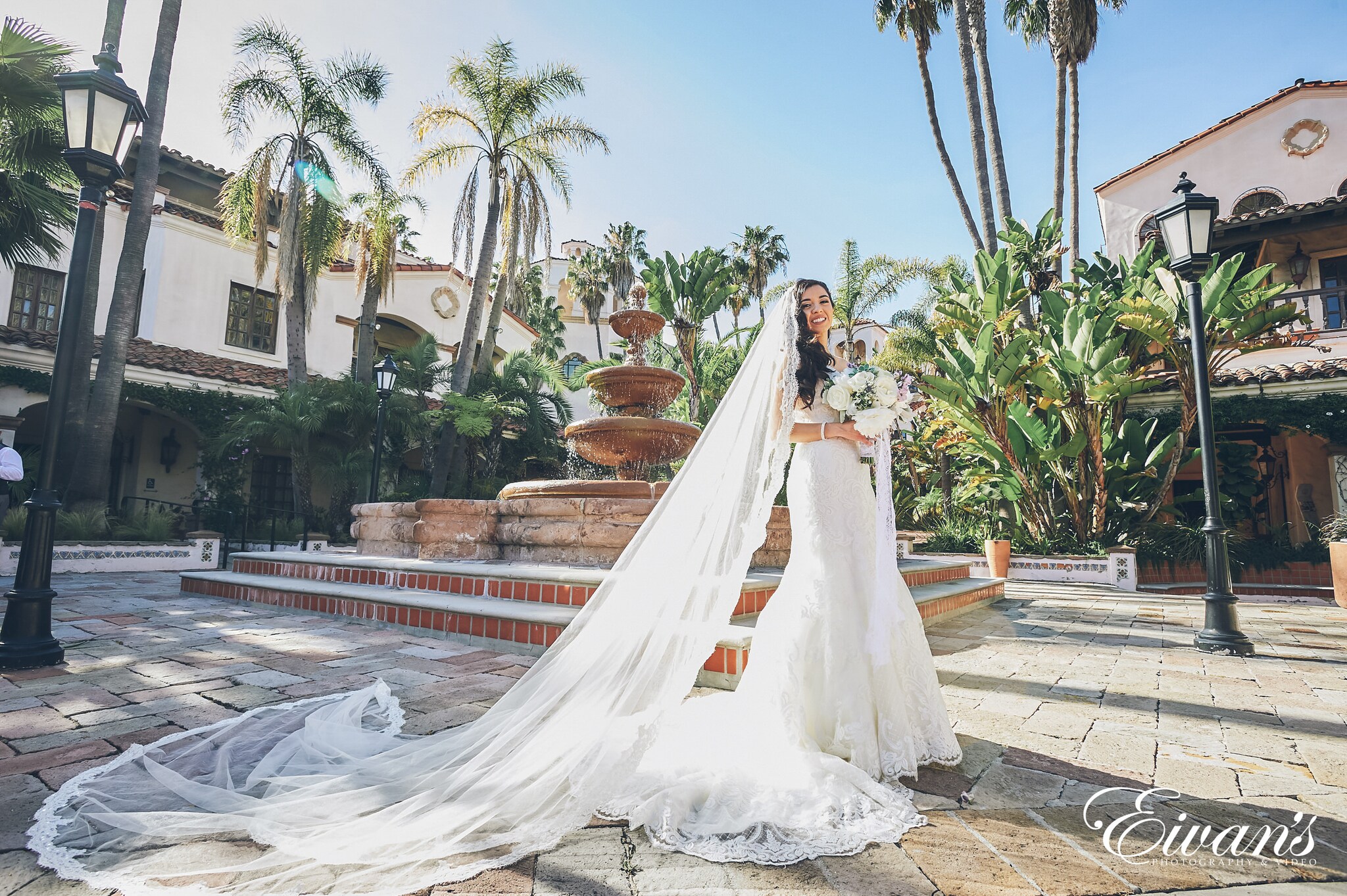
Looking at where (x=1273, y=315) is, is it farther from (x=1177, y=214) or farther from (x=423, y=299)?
(x=423, y=299)

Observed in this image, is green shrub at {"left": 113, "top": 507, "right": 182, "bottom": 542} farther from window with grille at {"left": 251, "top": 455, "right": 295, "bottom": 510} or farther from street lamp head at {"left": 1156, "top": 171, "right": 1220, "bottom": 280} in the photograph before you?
street lamp head at {"left": 1156, "top": 171, "right": 1220, "bottom": 280}

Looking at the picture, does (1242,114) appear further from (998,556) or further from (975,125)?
(998,556)

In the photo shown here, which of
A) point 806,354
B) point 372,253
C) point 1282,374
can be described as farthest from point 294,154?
point 1282,374

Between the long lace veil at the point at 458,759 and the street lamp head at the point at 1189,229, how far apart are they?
4977 mm

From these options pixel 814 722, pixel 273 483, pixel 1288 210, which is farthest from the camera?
pixel 273 483

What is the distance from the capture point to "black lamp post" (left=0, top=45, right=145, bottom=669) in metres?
4.36

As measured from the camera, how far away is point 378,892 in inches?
69.4

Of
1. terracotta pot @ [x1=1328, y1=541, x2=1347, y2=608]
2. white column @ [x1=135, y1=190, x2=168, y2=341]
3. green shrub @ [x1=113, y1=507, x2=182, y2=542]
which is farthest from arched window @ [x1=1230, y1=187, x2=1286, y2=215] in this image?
white column @ [x1=135, y1=190, x2=168, y2=341]

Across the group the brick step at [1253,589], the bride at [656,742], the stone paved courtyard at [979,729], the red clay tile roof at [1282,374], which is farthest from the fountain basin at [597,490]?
the red clay tile roof at [1282,374]

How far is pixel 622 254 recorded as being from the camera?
3256 centimetres

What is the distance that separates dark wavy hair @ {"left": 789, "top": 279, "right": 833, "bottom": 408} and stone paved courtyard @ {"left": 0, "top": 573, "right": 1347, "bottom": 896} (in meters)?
1.68

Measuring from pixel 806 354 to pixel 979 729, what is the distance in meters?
1.97

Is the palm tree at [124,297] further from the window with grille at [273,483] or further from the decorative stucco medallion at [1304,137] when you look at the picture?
the decorative stucco medallion at [1304,137]

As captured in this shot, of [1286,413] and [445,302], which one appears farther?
[445,302]
